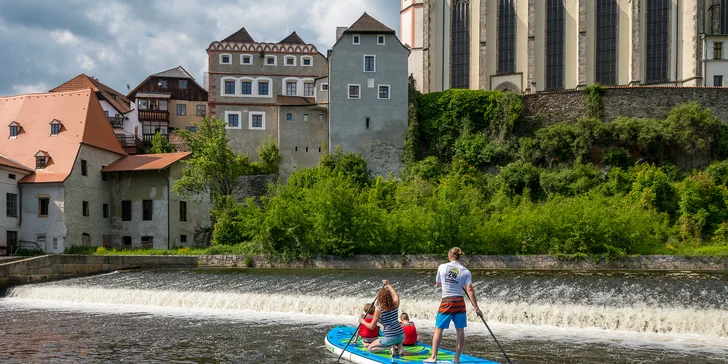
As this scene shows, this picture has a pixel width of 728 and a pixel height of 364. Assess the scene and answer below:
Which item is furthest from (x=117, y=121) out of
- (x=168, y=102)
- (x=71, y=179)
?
(x=71, y=179)

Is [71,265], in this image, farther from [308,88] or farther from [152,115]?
[152,115]

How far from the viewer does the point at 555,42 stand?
213ft

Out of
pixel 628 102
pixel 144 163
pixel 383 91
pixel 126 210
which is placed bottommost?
pixel 126 210

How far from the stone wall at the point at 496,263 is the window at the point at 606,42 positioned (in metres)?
31.0

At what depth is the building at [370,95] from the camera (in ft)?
186

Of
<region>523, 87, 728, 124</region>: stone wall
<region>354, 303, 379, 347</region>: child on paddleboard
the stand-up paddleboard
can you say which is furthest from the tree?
<region>354, 303, 379, 347</region>: child on paddleboard

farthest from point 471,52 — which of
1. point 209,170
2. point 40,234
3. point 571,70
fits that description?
point 40,234

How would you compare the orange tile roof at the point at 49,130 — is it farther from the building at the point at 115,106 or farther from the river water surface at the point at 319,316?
the building at the point at 115,106

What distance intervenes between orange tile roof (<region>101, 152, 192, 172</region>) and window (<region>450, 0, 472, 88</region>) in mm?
26101

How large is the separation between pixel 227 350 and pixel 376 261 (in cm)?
2129

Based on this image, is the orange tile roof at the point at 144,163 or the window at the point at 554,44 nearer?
the orange tile roof at the point at 144,163

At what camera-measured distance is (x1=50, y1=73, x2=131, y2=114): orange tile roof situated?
244 ft

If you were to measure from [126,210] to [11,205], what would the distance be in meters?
7.30

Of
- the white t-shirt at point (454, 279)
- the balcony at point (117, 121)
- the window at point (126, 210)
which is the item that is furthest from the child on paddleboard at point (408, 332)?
the balcony at point (117, 121)
